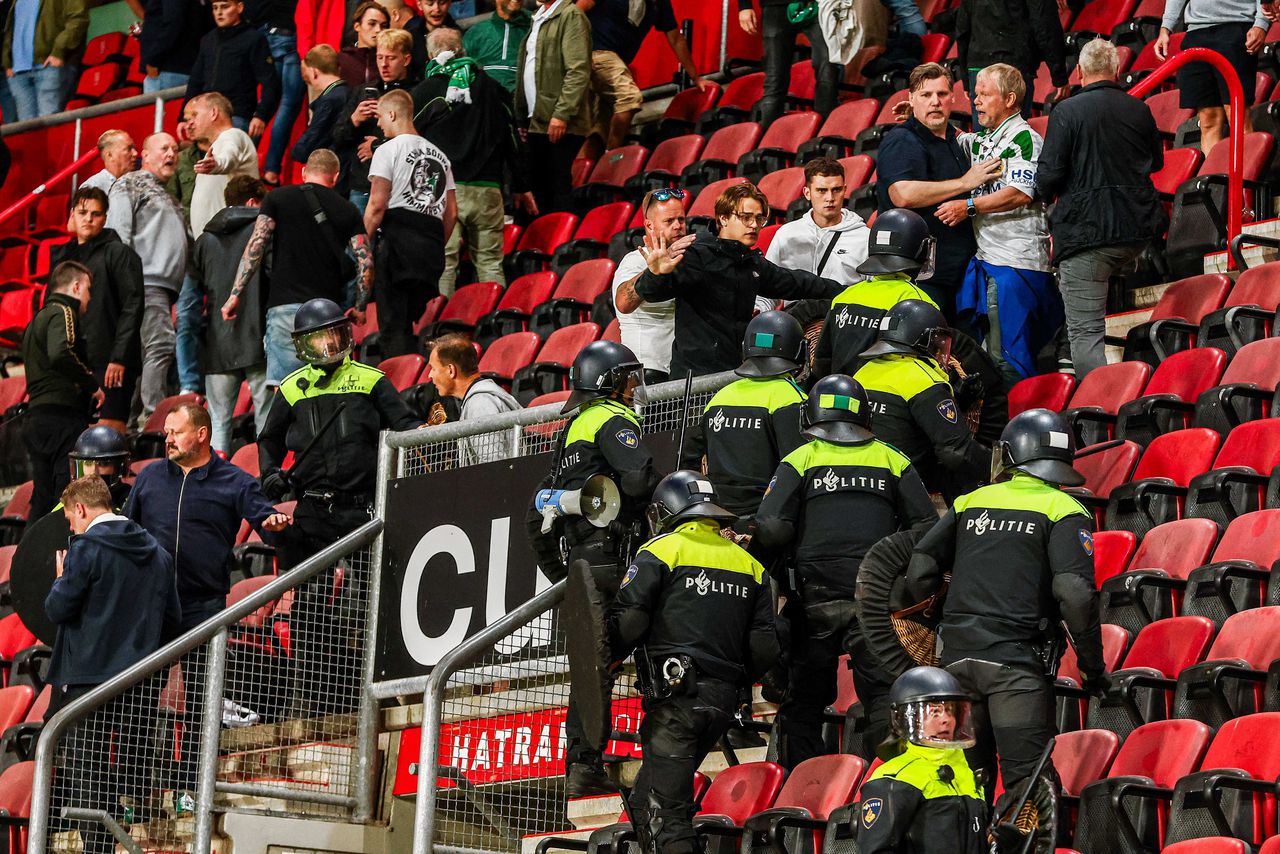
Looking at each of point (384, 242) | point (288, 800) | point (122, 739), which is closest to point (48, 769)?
point (122, 739)

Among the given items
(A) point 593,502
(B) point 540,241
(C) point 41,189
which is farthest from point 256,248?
(C) point 41,189

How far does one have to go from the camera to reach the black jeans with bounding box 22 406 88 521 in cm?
1159

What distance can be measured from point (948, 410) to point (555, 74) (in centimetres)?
556

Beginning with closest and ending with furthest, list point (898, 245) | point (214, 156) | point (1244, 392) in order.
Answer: point (1244, 392) → point (898, 245) → point (214, 156)

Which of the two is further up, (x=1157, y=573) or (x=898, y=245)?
(x=898, y=245)

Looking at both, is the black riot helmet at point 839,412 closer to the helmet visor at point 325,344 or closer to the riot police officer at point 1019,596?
the riot police officer at point 1019,596

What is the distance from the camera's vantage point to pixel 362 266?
11.1 m

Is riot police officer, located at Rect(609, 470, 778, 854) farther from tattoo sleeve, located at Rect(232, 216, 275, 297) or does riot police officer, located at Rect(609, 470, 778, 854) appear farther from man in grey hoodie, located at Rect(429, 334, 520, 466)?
tattoo sleeve, located at Rect(232, 216, 275, 297)

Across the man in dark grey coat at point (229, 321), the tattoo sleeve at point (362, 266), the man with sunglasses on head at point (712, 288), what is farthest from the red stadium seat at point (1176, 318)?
the man in dark grey coat at point (229, 321)

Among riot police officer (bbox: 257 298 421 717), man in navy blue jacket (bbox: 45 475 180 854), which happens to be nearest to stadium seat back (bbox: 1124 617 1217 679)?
riot police officer (bbox: 257 298 421 717)

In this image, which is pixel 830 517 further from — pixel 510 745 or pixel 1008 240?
pixel 1008 240

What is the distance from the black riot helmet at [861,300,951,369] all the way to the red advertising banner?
5.32 feet

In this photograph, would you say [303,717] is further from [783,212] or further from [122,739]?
[783,212]

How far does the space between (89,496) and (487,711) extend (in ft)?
6.11
